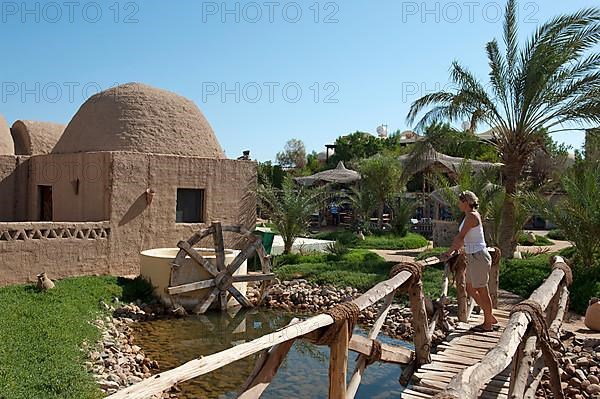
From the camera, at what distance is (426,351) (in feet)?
22.6

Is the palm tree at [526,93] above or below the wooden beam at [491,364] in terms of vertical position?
above

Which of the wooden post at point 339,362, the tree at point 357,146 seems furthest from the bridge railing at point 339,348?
the tree at point 357,146

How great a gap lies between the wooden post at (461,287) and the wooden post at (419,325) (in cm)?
98

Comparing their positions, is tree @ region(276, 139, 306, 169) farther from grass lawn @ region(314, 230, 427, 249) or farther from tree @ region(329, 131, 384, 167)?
grass lawn @ region(314, 230, 427, 249)

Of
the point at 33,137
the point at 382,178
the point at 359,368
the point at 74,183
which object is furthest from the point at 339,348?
the point at 382,178

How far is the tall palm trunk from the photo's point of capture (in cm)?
1469

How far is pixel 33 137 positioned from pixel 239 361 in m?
Result: 11.3

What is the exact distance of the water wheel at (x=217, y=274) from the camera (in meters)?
12.5

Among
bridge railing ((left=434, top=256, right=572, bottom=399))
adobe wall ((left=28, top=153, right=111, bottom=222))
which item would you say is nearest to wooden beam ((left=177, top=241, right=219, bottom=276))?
adobe wall ((left=28, top=153, right=111, bottom=222))

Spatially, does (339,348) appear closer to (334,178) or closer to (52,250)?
(52,250)

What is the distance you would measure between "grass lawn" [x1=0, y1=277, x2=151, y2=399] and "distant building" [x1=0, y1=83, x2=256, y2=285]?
36.2 inches

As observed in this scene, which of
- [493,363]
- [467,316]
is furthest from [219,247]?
[493,363]

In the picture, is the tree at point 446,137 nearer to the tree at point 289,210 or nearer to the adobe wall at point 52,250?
the tree at point 289,210

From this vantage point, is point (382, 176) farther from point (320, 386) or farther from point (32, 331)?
point (32, 331)
